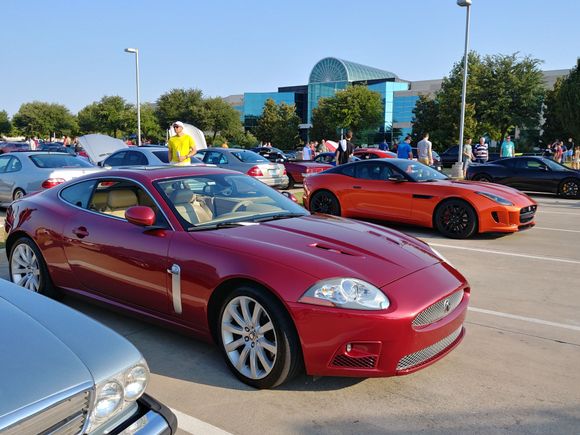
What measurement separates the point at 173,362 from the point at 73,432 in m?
1.92

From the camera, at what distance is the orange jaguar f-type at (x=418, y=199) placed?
832 cm

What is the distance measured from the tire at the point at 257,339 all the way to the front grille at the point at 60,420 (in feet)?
4.69

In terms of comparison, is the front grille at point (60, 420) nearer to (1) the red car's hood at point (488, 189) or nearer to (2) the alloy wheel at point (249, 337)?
(2) the alloy wheel at point (249, 337)

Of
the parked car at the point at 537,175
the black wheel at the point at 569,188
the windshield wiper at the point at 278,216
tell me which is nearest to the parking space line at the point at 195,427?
the windshield wiper at the point at 278,216

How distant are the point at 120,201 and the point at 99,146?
1225 cm

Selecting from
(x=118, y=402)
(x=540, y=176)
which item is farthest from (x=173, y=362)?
(x=540, y=176)

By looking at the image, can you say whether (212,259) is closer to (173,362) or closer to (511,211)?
(173,362)

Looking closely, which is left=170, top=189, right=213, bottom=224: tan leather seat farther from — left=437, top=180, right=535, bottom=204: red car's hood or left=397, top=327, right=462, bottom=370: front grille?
left=437, top=180, right=535, bottom=204: red car's hood

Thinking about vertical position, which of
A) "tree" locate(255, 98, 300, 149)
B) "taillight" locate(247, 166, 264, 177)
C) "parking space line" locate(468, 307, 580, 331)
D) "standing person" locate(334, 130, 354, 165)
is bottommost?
"parking space line" locate(468, 307, 580, 331)

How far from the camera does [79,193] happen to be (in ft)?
15.7

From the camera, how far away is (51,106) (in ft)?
222

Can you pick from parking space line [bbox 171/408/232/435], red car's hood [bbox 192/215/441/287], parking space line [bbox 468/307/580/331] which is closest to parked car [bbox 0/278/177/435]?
parking space line [bbox 171/408/232/435]

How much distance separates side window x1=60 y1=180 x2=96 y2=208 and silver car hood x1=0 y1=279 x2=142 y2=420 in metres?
2.28

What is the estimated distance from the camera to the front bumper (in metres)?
2.97
